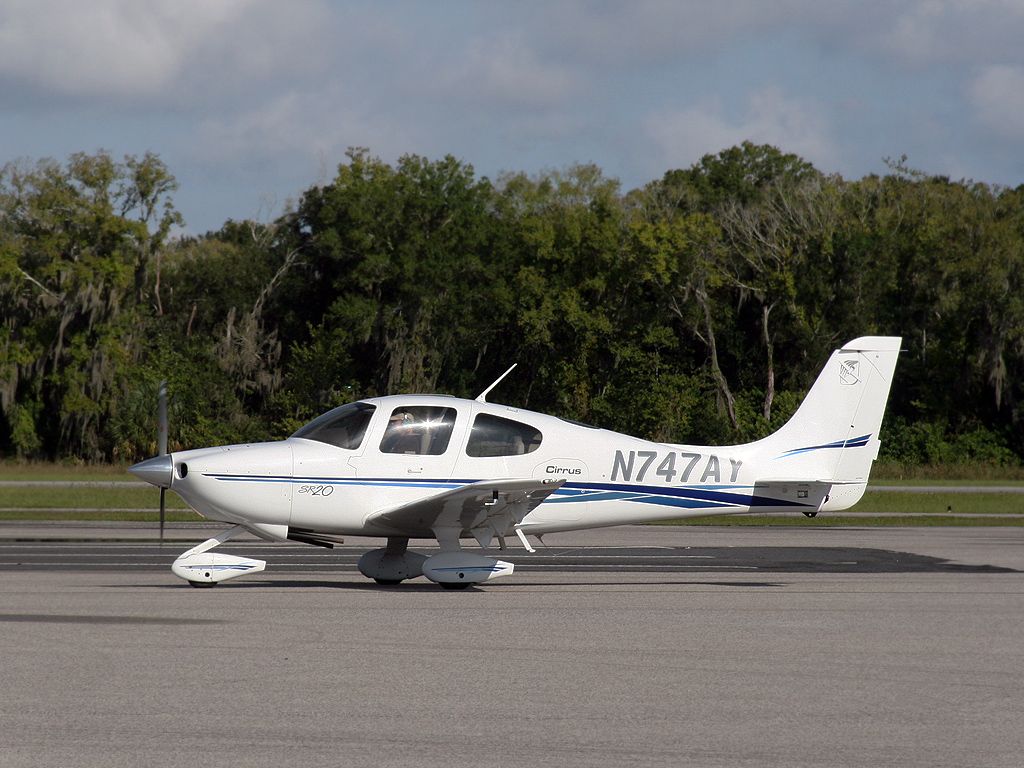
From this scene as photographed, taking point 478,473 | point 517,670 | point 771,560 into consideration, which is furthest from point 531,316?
point 517,670

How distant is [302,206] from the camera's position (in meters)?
59.1

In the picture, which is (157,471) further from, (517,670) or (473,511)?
(517,670)

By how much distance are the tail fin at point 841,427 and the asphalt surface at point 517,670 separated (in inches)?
51.1

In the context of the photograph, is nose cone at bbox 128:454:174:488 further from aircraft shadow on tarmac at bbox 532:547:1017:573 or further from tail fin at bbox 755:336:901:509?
tail fin at bbox 755:336:901:509

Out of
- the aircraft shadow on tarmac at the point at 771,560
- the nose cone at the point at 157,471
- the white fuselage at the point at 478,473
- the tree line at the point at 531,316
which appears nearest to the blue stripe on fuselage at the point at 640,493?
the white fuselage at the point at 478,473

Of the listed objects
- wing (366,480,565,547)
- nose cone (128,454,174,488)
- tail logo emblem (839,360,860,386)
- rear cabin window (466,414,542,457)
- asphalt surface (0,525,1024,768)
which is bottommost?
asphalt surface (0,525,1024,768)

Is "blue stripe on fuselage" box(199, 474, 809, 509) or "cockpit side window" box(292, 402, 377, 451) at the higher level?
"cockpit side window" box(292, 402, 377, 451)

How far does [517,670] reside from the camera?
8.55 metres

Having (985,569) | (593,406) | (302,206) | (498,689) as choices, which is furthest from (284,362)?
(498,689)

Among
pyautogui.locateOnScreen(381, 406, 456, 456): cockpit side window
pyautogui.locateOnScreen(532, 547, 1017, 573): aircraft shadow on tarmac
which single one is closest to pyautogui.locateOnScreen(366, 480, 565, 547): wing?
pyautogui.locateOnScreen(381, 406, 456, 456): cockpit side window

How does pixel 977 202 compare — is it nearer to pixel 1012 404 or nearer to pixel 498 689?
pixel 1012 404

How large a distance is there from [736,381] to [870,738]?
47467mm

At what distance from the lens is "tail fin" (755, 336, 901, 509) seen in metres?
14.6

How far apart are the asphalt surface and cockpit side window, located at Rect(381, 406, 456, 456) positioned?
60.5 inches
